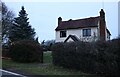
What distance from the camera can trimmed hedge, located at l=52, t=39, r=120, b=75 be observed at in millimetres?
17703

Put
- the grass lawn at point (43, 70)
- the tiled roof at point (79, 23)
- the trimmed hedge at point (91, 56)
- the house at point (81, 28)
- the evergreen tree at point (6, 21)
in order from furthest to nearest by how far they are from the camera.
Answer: the evergreen tree at point (6, 21) < the tiled roof at point (79, 23) < the house at point (81, 28) < the grass lawn at point (43, 70) < the trimmed hedge at point (91, 56)

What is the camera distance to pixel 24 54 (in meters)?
30.2

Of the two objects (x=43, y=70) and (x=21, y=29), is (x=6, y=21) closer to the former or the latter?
(x=21, y=29)

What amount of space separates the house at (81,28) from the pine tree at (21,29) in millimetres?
5901

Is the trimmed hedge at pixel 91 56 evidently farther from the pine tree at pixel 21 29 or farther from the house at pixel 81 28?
the pine tree at pixel 21 29

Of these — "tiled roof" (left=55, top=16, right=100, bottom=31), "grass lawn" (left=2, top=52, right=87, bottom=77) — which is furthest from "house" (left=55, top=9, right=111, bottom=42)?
"grass lawn" (left=2, top=52, right=87, bottom=77)

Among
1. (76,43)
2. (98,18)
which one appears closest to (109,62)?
(76,43)

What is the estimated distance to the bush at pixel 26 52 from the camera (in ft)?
99.0

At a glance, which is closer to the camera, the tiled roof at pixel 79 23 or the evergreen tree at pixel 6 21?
the tiled roof at pixel 79 23

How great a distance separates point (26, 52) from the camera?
98.9 ft

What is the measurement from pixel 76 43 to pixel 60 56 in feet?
9.48

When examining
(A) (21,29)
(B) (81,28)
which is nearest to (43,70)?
(B) (81,28)

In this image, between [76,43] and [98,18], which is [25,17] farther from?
[76,43]

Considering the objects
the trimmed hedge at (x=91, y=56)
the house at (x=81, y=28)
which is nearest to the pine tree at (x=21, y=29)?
the house at (x=81, y=28)
